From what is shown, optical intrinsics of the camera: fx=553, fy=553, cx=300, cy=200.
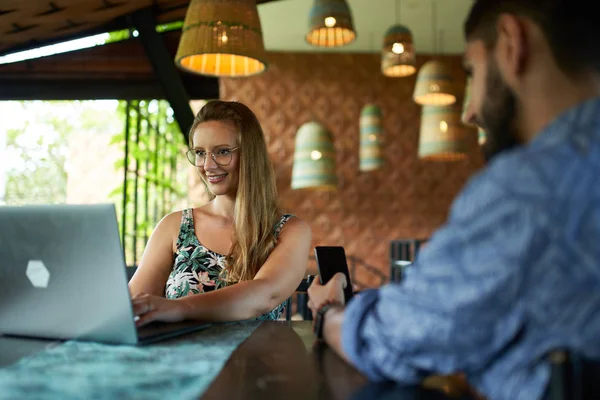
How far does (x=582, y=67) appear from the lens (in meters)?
0.77

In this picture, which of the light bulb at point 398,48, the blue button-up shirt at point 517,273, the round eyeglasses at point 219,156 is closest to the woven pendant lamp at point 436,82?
the light bulb at point 398,48

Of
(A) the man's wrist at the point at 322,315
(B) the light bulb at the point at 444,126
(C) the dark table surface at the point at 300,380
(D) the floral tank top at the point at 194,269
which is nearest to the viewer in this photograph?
(C) the dark table surface at the point at 300,380

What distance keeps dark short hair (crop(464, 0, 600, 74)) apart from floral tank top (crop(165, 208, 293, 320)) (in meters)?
1.21

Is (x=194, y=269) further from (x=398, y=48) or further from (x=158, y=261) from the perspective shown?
(x=398, y=48)

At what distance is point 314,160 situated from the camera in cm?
526

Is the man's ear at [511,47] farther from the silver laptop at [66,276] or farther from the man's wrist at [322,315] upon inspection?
the silver laptop at [66,276]

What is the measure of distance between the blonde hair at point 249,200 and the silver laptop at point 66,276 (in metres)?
0.66

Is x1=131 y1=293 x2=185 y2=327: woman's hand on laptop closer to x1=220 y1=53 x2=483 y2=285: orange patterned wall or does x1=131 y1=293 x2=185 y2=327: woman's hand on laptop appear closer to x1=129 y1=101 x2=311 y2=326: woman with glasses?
x1=129 y1=101 x2=311 y2=326: woman with glasses

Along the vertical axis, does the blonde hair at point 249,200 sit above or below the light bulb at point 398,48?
below

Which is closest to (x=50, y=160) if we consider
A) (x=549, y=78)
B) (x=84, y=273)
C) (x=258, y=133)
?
(x=258, y=133)

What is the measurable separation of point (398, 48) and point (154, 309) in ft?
13.1

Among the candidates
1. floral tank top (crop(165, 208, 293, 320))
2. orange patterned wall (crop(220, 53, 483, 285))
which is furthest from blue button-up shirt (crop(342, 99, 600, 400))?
orange patterned wall (crop(220, 53, 483, 285))

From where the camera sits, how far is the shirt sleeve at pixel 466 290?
2.15ft

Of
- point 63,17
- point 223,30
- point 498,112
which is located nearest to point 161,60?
point 63,17
